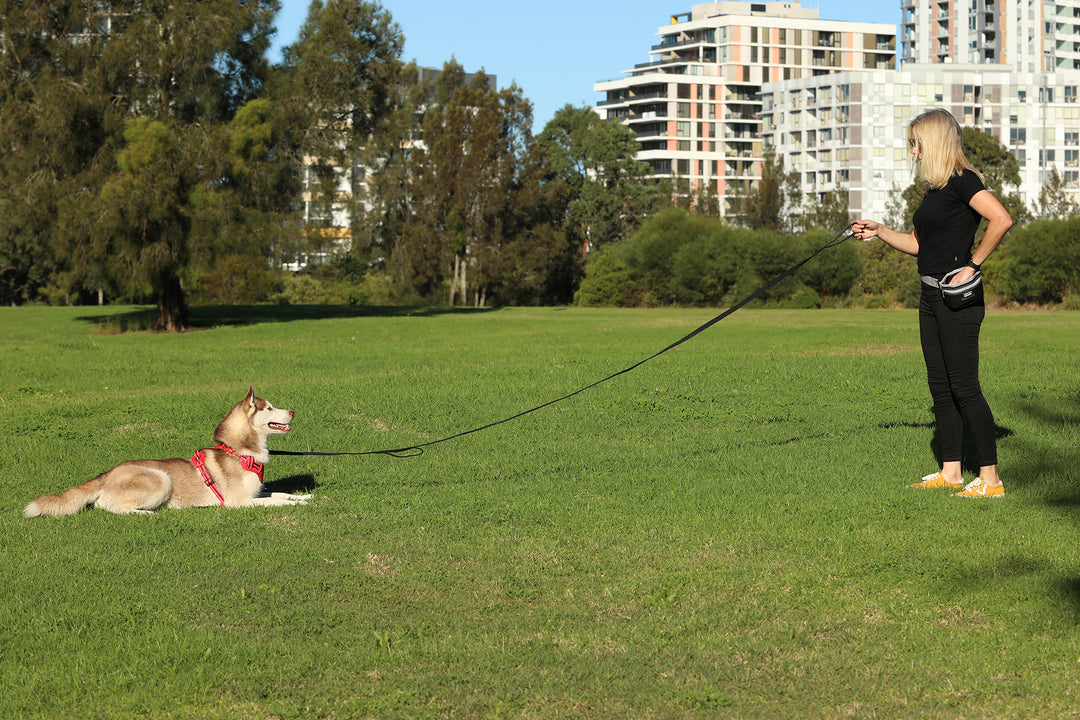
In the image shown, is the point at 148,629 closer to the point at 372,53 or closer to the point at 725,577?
the point at 725,577

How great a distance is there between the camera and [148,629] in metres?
5.59

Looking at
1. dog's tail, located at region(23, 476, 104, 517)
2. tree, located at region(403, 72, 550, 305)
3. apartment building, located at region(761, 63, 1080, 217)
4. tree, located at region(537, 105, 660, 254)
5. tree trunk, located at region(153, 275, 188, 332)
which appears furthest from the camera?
apartment building, located at region(761, 63, 1080, 217)

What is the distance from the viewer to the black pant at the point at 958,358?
26.7 feet

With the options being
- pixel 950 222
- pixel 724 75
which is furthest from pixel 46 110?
pixel 724 75

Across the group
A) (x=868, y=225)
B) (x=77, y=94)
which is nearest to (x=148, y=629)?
(x=868, y=225)

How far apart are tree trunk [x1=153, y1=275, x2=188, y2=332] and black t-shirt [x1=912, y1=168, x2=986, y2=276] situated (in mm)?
30490

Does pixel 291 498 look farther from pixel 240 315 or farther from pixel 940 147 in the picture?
pixel 240 315

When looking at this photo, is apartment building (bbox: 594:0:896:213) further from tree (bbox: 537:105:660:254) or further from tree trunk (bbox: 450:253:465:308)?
tree trunk (bbox: 450:253:465:308)

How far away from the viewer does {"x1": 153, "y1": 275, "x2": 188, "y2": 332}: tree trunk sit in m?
34.9

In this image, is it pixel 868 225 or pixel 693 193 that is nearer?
pixel 868 225

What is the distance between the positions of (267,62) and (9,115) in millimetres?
8569

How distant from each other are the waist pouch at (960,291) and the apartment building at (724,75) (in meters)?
144

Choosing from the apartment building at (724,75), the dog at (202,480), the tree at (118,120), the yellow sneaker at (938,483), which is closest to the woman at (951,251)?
the yellow sneaker at (938,483)

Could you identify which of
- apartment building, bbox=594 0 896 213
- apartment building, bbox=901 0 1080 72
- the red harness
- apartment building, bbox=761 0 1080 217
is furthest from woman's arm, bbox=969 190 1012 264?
apartment building, bbox=901 0 1080 72
